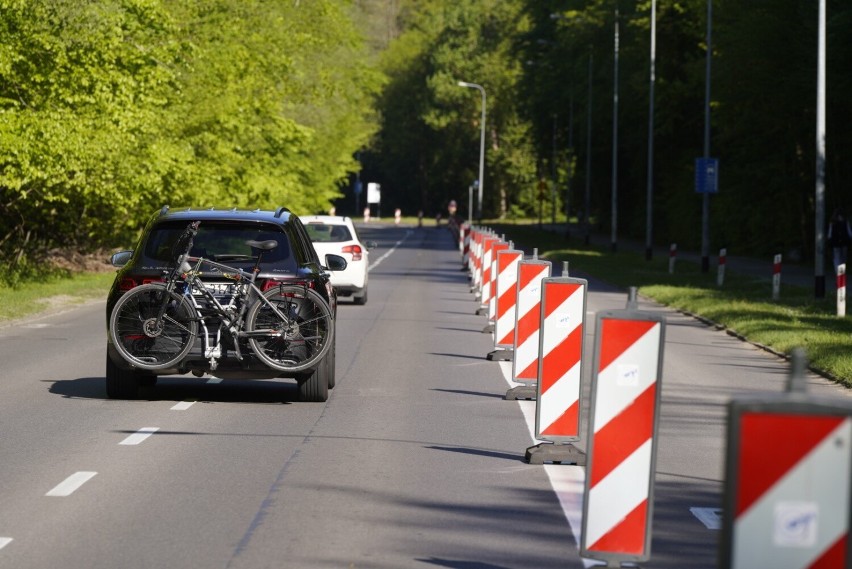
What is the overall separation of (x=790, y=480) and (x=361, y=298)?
2440cm

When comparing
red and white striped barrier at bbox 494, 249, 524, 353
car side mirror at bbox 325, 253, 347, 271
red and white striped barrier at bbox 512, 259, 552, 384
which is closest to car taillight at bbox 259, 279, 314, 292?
car side mirror at bbox 325, 253, 347, 271

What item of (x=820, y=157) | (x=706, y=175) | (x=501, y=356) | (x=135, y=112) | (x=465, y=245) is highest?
(x=135, y=112)

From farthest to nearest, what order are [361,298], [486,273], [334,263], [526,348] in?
[361,298], [486,273], [334,263], [526,348]

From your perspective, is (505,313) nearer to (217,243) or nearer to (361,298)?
(217,243)

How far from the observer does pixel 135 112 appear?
29.8 metres

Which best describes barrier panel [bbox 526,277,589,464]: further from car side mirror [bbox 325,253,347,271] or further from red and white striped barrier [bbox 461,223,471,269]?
red and white striped barrier [bbox 461,223,471,269]

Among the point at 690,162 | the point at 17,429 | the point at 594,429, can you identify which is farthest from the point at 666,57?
the point at 594,429

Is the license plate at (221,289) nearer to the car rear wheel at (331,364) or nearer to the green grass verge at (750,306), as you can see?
the car rear wheel at (331,364)

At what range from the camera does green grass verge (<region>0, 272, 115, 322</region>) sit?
25205 mm

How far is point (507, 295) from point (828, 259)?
28.6 meters

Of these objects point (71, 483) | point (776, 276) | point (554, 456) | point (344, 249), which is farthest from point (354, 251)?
point (71, 483)

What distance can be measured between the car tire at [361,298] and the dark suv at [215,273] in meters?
14.2

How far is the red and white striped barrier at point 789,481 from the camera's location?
13.7 ft

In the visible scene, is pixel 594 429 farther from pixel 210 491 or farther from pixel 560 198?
pixel 560 198
